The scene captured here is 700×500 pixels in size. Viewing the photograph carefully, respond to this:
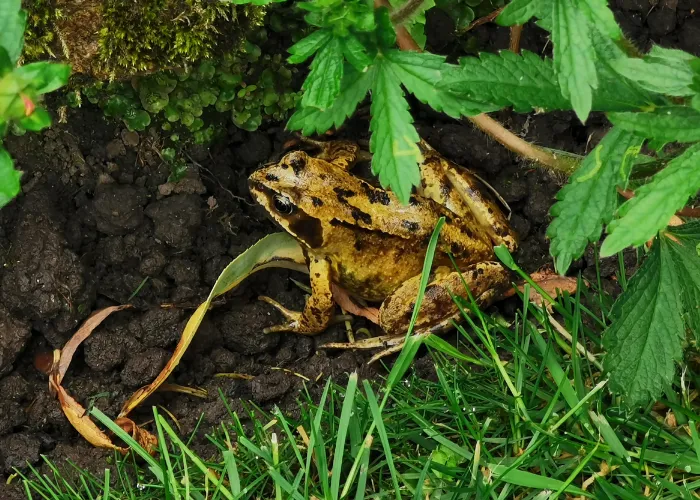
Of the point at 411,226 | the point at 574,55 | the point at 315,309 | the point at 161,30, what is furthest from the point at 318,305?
the point at 574,55

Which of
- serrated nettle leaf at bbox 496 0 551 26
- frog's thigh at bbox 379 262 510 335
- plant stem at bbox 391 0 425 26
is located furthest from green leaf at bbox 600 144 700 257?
frog's thigh at bbox 379 262 510 335

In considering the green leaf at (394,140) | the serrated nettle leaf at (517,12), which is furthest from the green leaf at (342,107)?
the serrated nettle leaf at (517,12)

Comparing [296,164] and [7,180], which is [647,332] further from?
[7,180]

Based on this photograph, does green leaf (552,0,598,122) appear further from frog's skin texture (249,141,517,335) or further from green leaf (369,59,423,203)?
frog's skin texture (249,141,517,335)

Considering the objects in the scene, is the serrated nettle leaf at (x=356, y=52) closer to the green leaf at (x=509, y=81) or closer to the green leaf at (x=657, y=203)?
the green leaf at (x=509, y=81)

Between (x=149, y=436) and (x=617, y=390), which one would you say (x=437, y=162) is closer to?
(x=617, y=390)

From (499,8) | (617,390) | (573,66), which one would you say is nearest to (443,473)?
(617,390)
